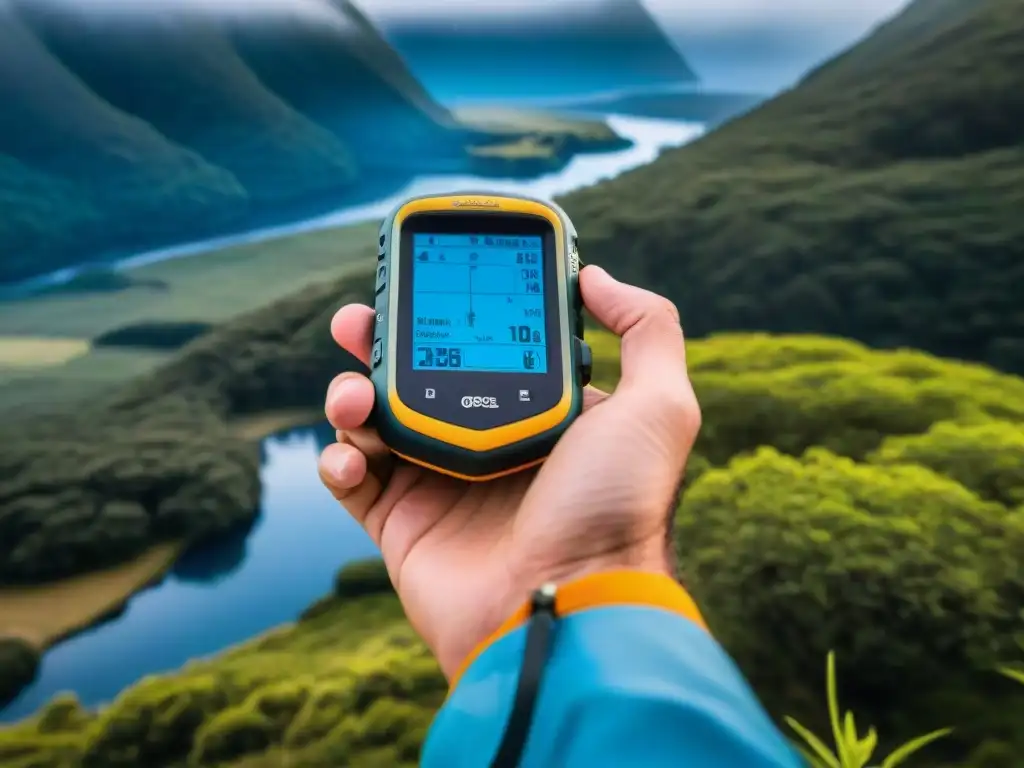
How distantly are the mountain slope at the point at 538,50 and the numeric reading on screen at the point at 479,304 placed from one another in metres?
1.93

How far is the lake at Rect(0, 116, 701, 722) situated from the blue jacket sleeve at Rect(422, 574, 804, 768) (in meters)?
1.18

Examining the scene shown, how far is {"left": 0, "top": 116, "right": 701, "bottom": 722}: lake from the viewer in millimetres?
1688

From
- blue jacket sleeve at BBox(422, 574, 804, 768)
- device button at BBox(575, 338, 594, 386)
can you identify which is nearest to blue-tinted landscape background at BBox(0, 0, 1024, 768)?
device button at BBox(575, 338, 594, 386)

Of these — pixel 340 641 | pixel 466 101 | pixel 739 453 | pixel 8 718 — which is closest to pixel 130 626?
pixel 8 718

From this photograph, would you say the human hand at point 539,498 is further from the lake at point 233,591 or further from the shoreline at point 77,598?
the shoreline at point 77,598

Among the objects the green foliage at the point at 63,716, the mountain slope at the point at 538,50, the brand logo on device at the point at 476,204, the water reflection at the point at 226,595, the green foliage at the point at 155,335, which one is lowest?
the green foliage at the point at 63,716

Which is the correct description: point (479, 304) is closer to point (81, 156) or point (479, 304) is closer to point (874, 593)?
point (874, 593)

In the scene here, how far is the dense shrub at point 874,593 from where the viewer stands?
131cm

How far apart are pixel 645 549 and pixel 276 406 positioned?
167cm

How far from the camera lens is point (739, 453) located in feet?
6.14

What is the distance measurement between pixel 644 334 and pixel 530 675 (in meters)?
0.44

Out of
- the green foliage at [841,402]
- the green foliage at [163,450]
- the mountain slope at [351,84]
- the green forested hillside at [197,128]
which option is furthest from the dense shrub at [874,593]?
the mountain slope at [351,84]

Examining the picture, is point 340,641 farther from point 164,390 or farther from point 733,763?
point 733,763

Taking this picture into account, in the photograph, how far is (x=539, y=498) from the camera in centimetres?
82
